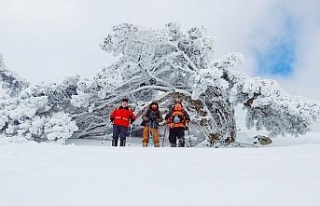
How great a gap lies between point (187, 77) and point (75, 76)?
14.2ft

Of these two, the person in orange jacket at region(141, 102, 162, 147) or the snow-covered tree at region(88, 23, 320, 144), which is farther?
the snow-covered tree at region(88, 23, 320, 144)

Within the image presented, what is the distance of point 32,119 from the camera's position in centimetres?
1393

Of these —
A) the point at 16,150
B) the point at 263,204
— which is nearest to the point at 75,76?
the point at 16,150

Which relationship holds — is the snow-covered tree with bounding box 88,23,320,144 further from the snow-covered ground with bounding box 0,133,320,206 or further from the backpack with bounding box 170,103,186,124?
the snow-covered ground with bounding box 0,133,320,206

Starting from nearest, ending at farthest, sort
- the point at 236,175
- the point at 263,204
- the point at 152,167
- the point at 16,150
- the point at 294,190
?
the point at 263,204
the point at 294,190
the point at 236,175
the point at 152,167
the point at 16,150

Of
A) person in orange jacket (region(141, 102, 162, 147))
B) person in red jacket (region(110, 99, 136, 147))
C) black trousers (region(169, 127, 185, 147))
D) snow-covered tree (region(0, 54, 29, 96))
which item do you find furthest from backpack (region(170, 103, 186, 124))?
snow-covered tree (region(0, 54, 29, 96))

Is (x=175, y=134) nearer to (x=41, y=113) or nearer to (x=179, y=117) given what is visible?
(x=179, y=117)

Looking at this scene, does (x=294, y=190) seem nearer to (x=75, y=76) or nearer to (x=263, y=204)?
(x=263, y=204)

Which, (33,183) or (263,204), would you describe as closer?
(263,204)

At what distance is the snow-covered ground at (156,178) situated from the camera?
3.79 m

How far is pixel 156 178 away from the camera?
4715mm

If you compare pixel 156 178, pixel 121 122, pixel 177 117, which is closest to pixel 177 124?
pixel 177 117

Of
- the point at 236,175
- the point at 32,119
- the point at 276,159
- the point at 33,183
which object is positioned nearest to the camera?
the point at 33,183

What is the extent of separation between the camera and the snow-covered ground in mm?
3791
